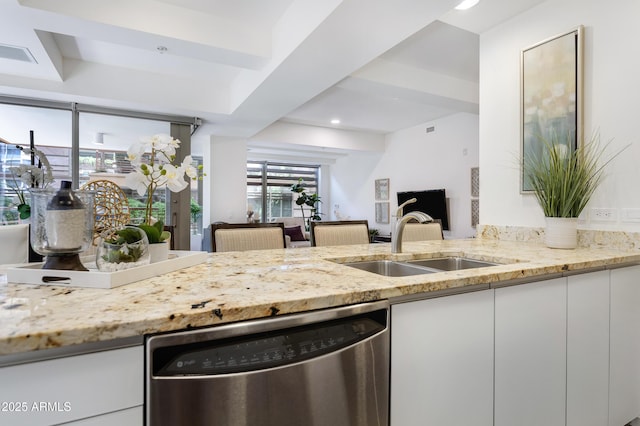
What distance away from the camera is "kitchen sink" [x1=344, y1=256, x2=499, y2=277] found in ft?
4.99

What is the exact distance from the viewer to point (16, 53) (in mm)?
2740

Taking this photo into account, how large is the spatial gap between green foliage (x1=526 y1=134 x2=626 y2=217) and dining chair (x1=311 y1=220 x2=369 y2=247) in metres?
1.12

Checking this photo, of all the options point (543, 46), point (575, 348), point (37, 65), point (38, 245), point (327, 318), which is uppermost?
point (37, 65)

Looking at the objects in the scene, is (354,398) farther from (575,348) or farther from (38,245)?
(575,348)

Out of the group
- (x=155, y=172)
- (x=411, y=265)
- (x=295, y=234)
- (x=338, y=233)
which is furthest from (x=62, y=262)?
(x=295, y=234)

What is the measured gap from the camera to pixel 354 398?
826mm

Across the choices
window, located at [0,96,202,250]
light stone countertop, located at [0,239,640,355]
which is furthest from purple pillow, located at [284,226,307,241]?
light stone countertop, located at [0,239,640,355]

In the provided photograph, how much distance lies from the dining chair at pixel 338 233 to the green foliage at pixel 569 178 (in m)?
1.12

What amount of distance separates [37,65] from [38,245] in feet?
10.5

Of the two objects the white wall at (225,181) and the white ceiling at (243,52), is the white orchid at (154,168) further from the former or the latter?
the white wall at (225,181)

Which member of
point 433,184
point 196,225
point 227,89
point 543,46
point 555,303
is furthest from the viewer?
point 196,225

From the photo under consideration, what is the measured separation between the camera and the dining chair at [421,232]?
241cm

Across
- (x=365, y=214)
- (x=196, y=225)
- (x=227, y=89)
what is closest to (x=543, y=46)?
(x=227, y=89)

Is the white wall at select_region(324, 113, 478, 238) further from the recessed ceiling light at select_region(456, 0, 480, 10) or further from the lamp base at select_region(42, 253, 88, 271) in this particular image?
the lamp base at select_region(42, 253, 88, 271)
